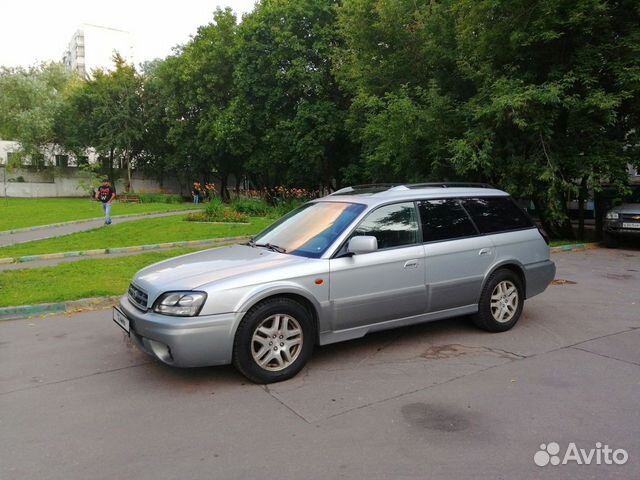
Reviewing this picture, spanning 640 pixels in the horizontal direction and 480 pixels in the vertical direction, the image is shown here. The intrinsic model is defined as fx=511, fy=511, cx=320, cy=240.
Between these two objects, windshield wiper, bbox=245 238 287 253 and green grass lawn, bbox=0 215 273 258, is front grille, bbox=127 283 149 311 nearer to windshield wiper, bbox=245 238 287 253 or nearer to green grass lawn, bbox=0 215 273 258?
windshield wiper, bbox=245 238 287 253

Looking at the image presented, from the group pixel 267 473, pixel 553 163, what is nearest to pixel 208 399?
pixel 267 473

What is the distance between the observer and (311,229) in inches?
208

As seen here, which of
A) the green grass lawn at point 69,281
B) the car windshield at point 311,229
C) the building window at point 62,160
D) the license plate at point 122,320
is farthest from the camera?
the building window at point 62,160

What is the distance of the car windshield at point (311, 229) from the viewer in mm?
4957

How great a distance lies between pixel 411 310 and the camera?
5.16m

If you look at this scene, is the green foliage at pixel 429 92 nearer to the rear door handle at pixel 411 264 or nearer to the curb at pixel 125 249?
the curb at pixel 125 249

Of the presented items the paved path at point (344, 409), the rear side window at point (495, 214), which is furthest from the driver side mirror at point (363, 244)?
the rear side window at point (495, 214)

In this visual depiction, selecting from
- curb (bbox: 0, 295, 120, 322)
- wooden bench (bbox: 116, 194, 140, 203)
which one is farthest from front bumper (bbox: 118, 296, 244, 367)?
wooden bench (bbox: 116, 194, 140, 203)

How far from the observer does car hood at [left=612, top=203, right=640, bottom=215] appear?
12.9 meters

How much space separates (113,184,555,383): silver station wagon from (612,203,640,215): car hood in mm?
8410

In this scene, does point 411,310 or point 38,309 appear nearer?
point 411,310

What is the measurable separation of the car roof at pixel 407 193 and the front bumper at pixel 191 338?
195cm

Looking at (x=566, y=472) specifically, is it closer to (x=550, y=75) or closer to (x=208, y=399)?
(x=208, y=399)

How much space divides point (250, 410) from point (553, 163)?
448 inches
